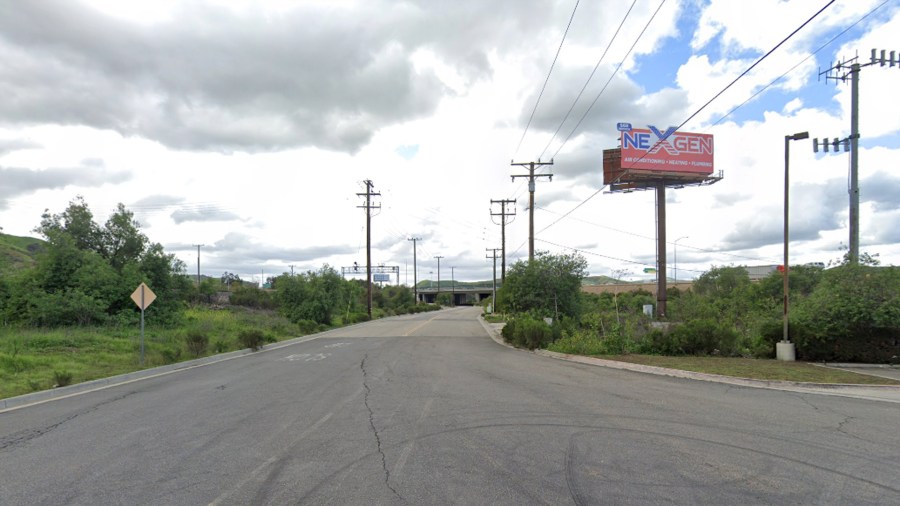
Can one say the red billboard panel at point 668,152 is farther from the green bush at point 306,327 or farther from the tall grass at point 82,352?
the tall grass at point 82,352

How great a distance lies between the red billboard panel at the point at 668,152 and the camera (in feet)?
156

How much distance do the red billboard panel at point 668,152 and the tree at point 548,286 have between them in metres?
19.8

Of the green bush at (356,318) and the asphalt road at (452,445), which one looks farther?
the green bush at (356,318)

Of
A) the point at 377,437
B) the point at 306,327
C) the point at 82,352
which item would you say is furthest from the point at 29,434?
the point at 306,327

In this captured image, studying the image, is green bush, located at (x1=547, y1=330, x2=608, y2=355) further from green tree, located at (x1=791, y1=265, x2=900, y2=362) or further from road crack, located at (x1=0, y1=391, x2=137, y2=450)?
road crack, located at (x1=0, y1=391, x2=137, y2=450)

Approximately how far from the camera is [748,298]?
3419cm

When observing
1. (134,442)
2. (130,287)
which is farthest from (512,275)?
(134,442)

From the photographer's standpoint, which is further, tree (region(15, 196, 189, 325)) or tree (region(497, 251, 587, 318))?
tree (region(497, 251, 587, 318))

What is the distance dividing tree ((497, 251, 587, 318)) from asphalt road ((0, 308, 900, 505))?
17.6 metres

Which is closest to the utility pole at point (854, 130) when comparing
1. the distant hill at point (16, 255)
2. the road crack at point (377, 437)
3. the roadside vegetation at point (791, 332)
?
the roadside vegetation at point (791, 332)

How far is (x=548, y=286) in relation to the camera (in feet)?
101

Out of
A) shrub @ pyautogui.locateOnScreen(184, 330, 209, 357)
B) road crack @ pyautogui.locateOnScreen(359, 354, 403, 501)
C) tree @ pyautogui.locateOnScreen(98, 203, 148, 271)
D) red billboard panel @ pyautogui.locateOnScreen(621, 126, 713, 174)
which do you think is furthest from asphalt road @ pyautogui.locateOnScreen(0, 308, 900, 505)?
red billboard panel @ pyautogui.locateOnScreen(621, 126, 713, 174)

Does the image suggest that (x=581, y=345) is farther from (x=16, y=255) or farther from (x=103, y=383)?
(x=16, y=255)

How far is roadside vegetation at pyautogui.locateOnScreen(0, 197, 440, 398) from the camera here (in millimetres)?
17375
